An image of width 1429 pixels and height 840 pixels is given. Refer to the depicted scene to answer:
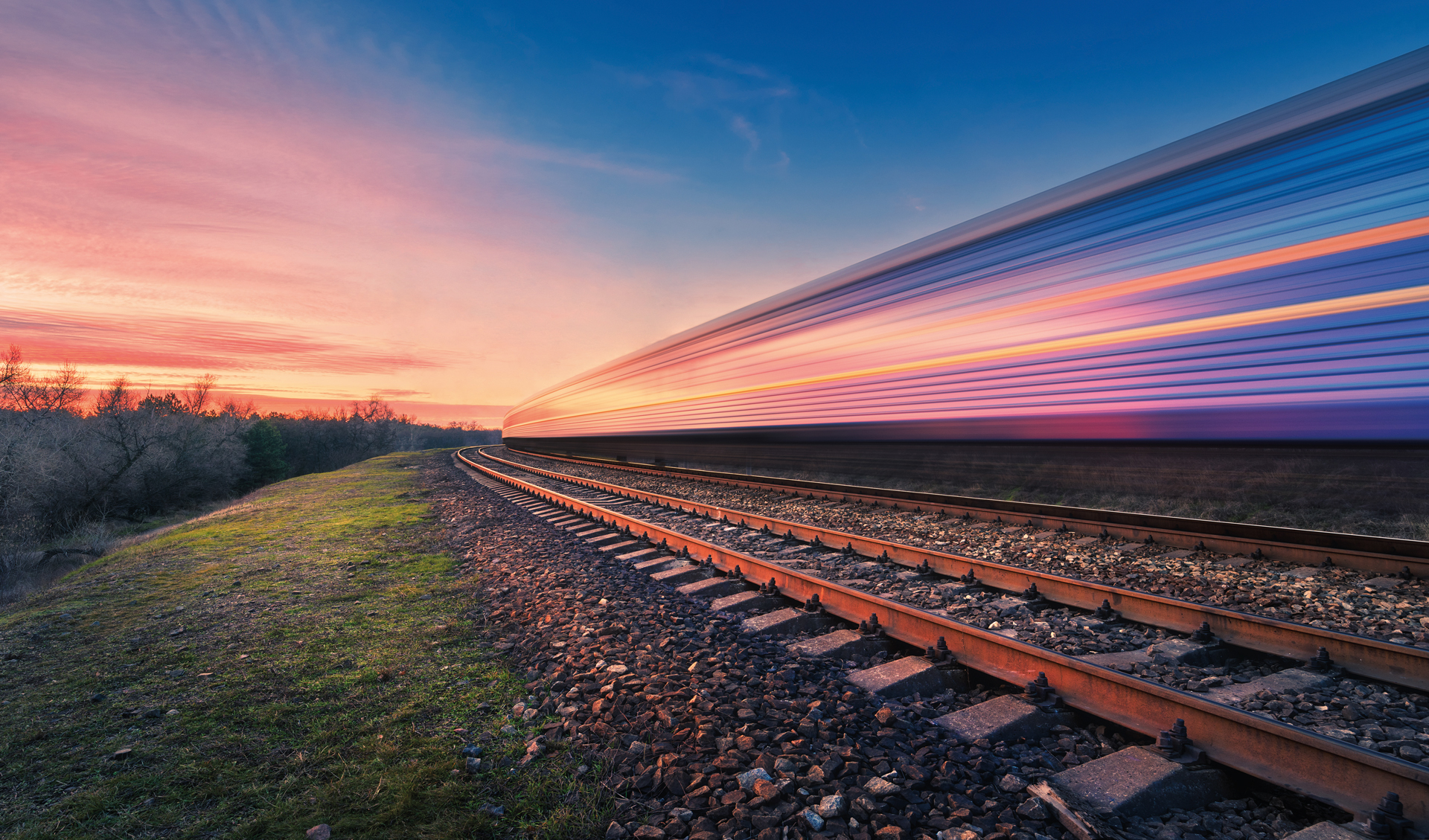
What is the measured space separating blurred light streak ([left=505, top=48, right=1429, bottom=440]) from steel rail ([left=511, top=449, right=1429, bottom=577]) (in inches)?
36.1

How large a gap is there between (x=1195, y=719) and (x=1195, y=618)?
1.59 metres

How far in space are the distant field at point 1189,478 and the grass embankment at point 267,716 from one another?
718 centimetres

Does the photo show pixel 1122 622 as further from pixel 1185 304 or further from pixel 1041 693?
pixel 1185 304

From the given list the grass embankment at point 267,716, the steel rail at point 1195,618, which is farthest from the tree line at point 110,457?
Result: the steel rail at point 1195,618

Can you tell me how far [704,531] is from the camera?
26.3 feet

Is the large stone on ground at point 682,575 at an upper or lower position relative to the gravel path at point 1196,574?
lower

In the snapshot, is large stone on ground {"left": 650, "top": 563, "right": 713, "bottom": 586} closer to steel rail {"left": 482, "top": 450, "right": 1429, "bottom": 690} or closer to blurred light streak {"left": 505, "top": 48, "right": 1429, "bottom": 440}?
steel rail {"left": 482, "top": 450, "right": 1429, "bottom": 690}

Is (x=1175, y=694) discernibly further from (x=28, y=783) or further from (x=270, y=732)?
(x=28, y=783)

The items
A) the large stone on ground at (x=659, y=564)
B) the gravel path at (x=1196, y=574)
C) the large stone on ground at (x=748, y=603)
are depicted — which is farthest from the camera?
the large stone on ground at (x=659, y=564)

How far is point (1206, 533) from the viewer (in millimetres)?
5742

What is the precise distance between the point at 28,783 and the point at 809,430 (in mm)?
10474

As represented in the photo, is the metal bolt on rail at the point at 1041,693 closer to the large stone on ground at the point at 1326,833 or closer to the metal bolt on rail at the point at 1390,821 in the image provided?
the large stone on ground at the point at 1326,833

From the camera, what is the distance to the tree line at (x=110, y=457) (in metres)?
21.9

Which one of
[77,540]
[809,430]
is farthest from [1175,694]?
[77,540]
